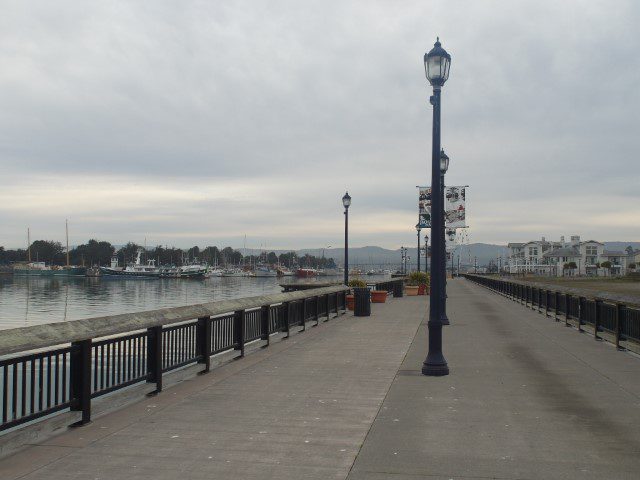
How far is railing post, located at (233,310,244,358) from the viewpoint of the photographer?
41.3 ft

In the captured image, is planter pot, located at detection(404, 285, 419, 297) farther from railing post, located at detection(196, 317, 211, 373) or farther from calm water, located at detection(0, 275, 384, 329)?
railing post, located at detection(196, 317, 211, 373)

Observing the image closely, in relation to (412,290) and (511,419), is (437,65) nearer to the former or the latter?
(511,419)

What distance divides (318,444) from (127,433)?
214 cm

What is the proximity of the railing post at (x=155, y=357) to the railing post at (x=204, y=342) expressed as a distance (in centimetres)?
165

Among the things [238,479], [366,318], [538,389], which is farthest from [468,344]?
[238,479]

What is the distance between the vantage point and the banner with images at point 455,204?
26.5 m

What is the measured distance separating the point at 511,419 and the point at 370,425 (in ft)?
5.80

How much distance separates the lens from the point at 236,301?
1254cm

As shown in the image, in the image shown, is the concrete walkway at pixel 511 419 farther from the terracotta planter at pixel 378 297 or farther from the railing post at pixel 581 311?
the terracotta planter at pixel 378 297

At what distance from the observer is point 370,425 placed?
7.35 m

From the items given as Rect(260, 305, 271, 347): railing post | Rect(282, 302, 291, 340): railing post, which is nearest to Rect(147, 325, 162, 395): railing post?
Rect(260, 305, 271, 347): railing post

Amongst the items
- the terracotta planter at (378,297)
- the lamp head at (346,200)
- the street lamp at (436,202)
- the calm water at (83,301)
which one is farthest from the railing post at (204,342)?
the calm water at (83,301)

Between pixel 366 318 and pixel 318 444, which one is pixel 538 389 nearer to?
pixel 318 444

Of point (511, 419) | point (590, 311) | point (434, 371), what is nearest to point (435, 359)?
point (434, 371)
